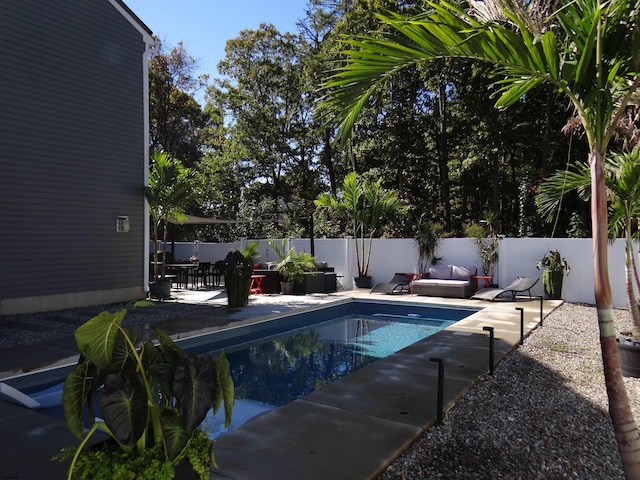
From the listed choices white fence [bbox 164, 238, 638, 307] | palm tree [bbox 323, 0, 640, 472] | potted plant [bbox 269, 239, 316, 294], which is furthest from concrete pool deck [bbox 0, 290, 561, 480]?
potted plant [bbox 269, 239, 316, 294]

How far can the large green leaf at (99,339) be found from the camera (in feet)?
6.48

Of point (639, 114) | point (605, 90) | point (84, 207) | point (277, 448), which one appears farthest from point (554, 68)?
point (84, 207)

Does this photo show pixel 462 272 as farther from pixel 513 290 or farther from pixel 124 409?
pixel 124 409

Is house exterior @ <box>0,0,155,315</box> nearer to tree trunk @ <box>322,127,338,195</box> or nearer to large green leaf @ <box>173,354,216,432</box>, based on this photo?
large green leaf @ <box>173,354,216,432</box>

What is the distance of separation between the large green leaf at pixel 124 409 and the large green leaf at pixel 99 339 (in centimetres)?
13

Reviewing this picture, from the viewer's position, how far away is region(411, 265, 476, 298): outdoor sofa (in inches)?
443

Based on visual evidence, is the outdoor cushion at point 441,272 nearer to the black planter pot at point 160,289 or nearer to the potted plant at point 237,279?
the potted plant at point 237,279

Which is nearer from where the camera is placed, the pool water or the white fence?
the pool water

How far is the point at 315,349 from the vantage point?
7.50m

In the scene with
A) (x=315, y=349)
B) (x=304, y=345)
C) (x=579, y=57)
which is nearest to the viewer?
(x=579, y=57)

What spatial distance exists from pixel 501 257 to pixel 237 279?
6.89 meters

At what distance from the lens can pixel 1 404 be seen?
3.94m

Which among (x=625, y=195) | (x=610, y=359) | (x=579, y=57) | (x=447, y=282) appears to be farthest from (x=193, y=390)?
(x=447, y=282)

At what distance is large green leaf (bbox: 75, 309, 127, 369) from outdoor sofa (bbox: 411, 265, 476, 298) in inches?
400
